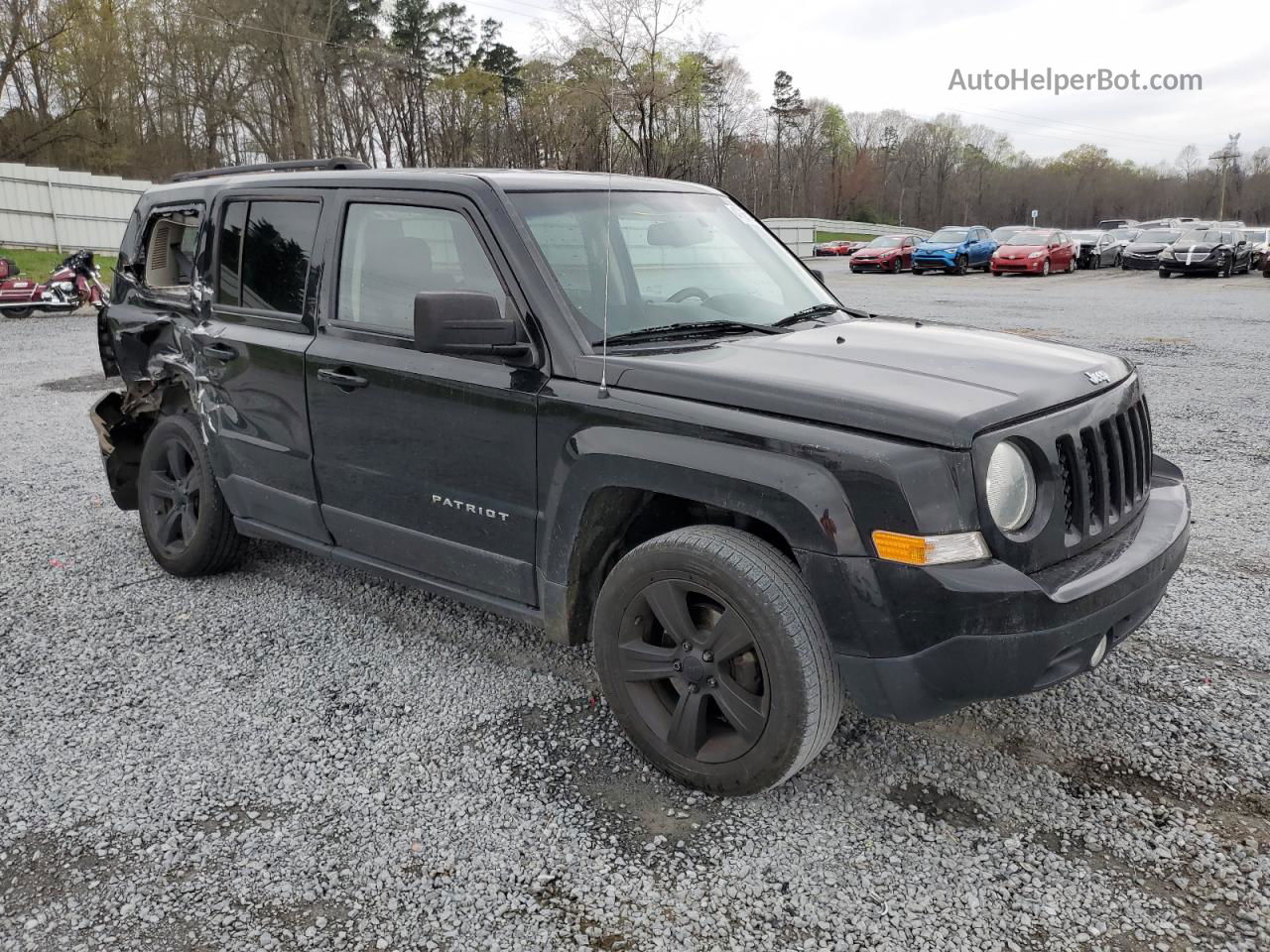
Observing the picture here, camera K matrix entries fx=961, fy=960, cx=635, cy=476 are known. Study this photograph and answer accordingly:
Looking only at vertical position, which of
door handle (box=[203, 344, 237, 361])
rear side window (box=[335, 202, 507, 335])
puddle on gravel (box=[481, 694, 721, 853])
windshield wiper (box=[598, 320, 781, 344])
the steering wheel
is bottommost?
puddle on gravel (box=[481, 694, 721, 853])

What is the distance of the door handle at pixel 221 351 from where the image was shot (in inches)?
166

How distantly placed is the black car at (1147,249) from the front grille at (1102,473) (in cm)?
3215

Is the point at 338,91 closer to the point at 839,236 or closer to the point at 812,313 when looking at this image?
the point at 839,236

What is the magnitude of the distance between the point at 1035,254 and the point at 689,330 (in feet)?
99.9

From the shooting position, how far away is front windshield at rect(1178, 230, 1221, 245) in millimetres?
28859

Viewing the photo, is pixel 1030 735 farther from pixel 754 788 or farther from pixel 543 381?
pixel 543 381

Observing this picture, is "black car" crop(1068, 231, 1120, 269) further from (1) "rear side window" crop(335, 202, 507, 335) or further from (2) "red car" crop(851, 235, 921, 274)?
(1) "rear side window" crop(335, 202, 507, 335)

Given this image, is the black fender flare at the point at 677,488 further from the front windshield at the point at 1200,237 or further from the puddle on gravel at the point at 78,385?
the front windshield at the point at 1200,237

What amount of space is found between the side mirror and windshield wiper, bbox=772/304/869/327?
1107mm

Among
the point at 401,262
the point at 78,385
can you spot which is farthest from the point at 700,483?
the point at 78,385

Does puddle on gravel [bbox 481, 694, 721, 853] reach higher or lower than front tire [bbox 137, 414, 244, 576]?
lower

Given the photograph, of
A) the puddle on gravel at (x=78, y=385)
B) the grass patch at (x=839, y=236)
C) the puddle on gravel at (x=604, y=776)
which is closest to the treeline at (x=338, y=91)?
the grass patch at (x=839, y=236)

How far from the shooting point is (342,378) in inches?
146

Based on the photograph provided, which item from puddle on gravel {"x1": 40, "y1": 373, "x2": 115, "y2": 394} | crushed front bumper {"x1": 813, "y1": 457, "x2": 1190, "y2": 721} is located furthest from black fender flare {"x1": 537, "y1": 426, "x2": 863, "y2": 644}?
puddle on gravel {"x1": 40, "y1": 373, "x2": 115, "y2": 394}
